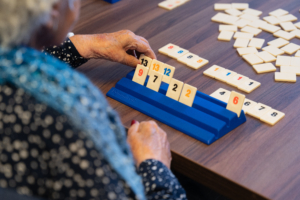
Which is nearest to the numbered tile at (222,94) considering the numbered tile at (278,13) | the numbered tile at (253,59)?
the numbered tile at (253,59)

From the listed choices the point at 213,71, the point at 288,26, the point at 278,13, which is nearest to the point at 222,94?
the point at 213,71

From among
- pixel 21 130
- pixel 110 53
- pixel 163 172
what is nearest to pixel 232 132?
pixel 163 172

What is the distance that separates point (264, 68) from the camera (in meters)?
1.48

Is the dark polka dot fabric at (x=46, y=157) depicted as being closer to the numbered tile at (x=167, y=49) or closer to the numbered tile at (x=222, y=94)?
the numbered tile at (x=222, y=94)

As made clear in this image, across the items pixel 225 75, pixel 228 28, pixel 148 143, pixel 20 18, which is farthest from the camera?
pixel 228 28

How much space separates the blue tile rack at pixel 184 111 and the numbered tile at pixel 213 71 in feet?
0.52

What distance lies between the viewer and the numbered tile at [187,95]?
1224 millimetres

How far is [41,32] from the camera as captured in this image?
0.76 meters

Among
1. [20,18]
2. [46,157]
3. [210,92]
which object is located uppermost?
Result: [20,18]

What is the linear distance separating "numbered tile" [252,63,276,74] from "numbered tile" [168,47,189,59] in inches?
12.0

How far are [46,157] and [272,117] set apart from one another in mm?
810

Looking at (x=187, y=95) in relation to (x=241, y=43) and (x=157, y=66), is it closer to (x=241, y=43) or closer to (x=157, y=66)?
(x=157, y=66)

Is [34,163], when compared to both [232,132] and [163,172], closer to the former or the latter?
[163,172]

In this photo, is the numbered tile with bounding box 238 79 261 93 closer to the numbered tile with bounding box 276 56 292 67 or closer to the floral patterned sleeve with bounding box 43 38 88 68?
the numbered tile with bounding box 276 56 292 67
